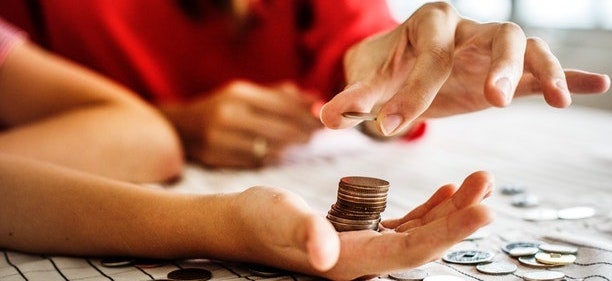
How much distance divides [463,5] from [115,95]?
274cm

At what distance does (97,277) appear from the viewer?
0.70 meters

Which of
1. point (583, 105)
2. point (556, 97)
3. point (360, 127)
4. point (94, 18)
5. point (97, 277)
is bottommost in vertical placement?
point (97, 277)

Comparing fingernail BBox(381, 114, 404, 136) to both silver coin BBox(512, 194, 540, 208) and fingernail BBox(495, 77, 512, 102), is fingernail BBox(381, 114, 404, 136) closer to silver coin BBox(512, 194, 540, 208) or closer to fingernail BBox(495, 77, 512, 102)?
fingernail BBox(495, 77, 512, 102)

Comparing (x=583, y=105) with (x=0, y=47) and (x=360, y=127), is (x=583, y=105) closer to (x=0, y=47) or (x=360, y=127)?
(x=360, y=127)

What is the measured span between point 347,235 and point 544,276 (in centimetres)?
22

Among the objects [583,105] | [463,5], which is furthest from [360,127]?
[463,5]

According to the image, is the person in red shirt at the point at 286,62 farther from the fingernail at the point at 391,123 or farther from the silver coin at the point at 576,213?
the silver coin at the point at 576,213

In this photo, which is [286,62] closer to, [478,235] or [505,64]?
[478,235]

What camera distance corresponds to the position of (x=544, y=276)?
0.68 m

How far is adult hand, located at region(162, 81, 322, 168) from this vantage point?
1.32 metres

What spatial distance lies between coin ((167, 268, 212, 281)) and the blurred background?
2438mm

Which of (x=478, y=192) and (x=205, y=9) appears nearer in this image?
(x=478, y=192)

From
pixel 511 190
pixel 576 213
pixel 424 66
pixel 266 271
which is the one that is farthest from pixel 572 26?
pixel 266 271

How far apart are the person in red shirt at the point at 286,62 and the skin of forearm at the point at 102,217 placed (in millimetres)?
177
